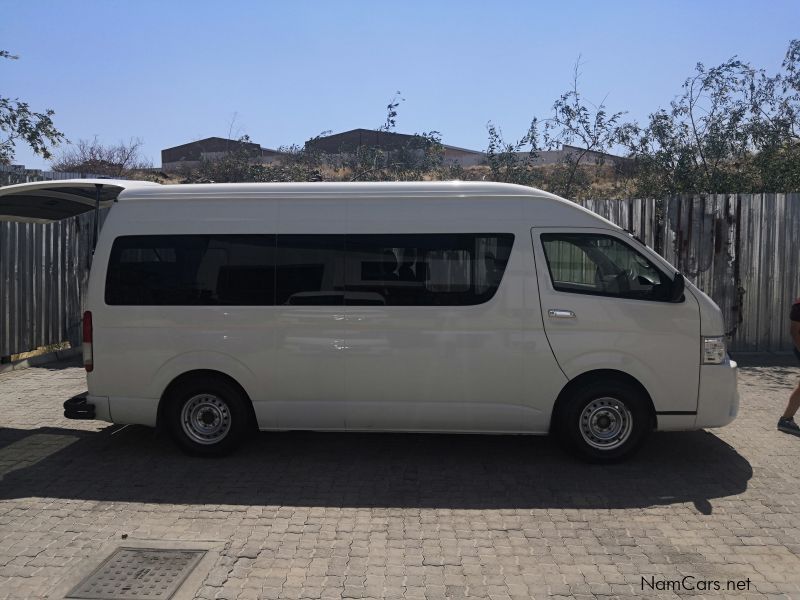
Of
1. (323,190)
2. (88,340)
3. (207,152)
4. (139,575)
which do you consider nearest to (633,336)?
(323,190)


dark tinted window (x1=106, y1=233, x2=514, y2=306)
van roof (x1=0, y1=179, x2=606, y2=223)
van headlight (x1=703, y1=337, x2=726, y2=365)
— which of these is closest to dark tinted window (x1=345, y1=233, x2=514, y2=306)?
dark tinted window (x1=106, y1=233, x2=514, y2=306)

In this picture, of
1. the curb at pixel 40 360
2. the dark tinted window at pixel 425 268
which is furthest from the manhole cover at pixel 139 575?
the curb at pixel 40 360

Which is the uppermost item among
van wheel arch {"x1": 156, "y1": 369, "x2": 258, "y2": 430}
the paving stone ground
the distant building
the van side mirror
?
the distant building

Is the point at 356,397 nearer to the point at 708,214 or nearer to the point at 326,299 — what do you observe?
the point at 326,299

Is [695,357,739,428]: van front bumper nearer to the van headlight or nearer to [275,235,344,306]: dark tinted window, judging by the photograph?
the van headlight

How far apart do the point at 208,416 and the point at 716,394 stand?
4.45m

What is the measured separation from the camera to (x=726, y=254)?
10828 mm

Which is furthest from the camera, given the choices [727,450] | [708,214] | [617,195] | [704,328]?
[617,195]

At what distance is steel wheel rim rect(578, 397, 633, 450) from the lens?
5.98m

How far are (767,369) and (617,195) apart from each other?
805 cm

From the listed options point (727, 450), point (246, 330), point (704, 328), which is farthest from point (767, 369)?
point (246, 330)

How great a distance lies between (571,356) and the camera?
5.89 meters

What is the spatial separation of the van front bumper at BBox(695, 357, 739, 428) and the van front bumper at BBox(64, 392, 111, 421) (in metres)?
5.22

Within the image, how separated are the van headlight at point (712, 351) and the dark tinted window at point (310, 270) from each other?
10.2 ft
